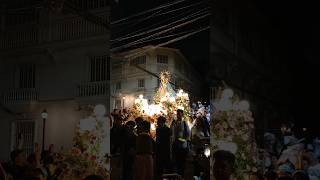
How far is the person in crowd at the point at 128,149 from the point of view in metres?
3.33

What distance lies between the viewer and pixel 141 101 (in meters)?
3.22

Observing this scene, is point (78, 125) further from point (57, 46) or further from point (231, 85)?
point (231, 85)

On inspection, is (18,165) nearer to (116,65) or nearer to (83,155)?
(83,155)

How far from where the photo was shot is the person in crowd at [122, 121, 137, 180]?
3.33 meters

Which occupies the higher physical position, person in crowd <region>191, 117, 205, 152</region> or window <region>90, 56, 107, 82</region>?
window <region>90, 56, 107, 82</region>

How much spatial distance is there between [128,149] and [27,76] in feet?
3.77

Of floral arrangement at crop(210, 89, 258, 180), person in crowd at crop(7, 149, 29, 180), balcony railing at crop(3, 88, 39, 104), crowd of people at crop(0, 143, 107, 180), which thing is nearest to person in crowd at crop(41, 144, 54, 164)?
crowd of people at crop(0, 143, 107, 180)

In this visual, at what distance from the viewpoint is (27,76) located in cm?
389

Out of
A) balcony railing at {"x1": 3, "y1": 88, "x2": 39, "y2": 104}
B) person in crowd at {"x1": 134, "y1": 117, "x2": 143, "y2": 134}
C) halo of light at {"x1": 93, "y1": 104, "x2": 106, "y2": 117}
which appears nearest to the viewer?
person in crowd at {"x1": 134, "y1": 117, "x2": 143, "y2": 134}

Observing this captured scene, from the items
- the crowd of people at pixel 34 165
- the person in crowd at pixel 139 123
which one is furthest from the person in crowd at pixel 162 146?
the crowd of people at pixel 34 165

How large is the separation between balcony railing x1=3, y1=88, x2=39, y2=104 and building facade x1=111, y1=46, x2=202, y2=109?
0.72m

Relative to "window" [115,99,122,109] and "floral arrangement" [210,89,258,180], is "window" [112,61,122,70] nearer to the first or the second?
"window" [115,99,122,109]

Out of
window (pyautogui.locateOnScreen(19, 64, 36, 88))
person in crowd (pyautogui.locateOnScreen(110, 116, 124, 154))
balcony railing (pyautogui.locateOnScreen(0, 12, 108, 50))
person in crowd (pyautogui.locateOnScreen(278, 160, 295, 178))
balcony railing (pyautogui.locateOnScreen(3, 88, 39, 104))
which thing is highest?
balcony railing (pyautogui.locateOnScreen(0, 12, 108, 50))

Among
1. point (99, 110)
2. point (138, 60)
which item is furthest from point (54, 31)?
point (138, 60)
